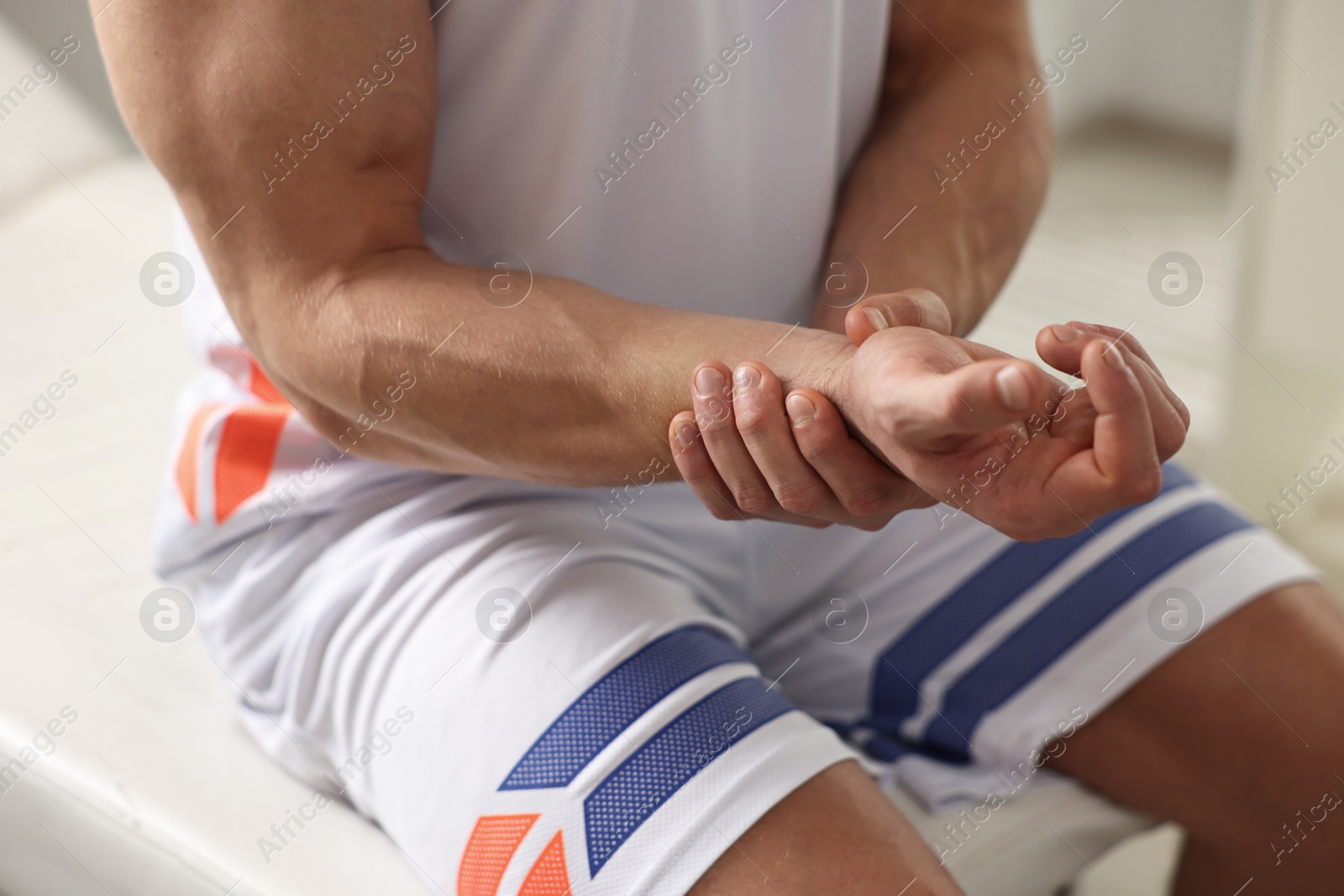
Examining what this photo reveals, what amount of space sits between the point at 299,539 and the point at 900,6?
580mm

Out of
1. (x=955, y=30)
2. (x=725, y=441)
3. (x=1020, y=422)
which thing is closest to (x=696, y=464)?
(x=725, y=441)

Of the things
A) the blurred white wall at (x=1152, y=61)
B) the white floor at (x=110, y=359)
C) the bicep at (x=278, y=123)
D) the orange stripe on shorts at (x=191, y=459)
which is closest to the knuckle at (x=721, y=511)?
the bicep at (x=278, y=123)

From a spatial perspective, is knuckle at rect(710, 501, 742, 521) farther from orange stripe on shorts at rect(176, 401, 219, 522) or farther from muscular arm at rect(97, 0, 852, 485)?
orange stripe on shorts at rect(176, 401, 219, 522)

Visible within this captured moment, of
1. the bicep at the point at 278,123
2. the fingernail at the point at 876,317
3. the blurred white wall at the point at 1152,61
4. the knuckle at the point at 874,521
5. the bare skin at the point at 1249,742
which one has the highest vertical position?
the blurred white wall at the point at 1152,61

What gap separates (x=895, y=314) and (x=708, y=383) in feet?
0.33

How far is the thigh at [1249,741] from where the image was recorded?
68 centimetres

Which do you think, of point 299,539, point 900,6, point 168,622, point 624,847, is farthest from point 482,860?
point 900,6

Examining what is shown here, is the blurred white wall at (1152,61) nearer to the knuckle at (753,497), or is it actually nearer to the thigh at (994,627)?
the thigh at (994,627)

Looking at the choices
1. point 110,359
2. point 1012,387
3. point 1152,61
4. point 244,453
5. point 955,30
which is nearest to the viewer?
point 1012,387

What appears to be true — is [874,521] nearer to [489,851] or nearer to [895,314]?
[895,314]

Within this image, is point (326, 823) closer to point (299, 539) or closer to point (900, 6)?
point (299, 539)

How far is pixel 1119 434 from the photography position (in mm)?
410

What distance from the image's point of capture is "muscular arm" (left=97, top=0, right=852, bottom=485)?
54cm

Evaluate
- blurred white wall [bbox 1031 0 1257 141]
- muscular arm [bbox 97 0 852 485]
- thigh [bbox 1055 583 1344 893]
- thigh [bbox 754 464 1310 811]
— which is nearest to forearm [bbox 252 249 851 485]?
muscular arm [bbox 97 0 852 485]
